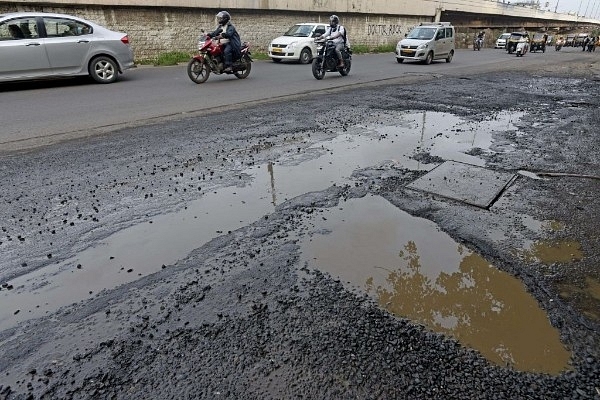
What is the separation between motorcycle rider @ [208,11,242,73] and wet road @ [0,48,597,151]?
703 millimetres

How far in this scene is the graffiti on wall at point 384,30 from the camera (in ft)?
104

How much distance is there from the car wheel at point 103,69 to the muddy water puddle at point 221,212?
317 inches

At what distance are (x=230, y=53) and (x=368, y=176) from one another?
8.20 m

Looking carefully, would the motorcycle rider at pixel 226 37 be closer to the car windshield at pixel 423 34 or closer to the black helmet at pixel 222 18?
the black helmet at pixel 222 18

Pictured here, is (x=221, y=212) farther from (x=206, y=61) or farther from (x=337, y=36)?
(x=337, y=36)

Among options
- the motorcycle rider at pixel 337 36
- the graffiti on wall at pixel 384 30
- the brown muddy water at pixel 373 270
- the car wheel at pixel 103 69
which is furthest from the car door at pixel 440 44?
the brown muddy water at pixel 373 270

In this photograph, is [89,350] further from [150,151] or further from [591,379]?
[150,151]

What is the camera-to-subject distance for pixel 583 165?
514cm

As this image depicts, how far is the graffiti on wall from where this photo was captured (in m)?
31.7

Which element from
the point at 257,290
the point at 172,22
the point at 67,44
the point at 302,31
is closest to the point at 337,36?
the point at 67,44

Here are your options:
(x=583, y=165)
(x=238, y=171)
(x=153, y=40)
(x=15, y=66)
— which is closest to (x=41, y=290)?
(x=238, y=171)

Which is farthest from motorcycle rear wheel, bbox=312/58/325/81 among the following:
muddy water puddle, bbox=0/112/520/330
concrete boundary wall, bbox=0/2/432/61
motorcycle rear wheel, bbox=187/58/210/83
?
concrete boundary wall, bbox=0/2/432/61

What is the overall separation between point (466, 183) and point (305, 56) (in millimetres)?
16217

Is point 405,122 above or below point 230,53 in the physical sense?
below
